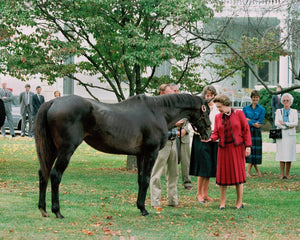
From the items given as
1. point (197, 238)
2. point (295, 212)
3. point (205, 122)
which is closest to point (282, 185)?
point (295, 212)

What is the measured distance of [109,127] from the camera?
741 cm

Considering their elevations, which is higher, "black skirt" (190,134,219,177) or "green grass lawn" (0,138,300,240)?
"black skirt" (190,134,219,177)

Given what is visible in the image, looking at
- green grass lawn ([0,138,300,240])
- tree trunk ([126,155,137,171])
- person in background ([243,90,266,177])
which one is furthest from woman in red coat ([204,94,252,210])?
tree trunk ([126,155,137,171])

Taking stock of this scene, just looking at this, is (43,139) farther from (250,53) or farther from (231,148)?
(250,53)

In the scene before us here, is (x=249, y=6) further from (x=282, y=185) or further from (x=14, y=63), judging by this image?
(x=14, y=63)

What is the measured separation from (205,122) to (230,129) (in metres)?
0.62

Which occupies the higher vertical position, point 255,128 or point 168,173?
point 255,128

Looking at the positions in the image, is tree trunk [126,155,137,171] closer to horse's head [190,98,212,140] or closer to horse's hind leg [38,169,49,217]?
horse's head [190,98,212,140]

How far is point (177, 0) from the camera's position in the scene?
1160 cm

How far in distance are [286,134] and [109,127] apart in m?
6.75

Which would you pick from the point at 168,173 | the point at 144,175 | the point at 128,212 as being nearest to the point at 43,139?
the point at 144,175

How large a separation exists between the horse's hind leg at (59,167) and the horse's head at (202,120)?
2.13m

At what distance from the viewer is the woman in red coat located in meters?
8.62

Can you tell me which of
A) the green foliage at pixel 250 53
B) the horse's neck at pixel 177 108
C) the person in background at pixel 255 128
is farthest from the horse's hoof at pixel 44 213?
the person in background at pixel 255 128
